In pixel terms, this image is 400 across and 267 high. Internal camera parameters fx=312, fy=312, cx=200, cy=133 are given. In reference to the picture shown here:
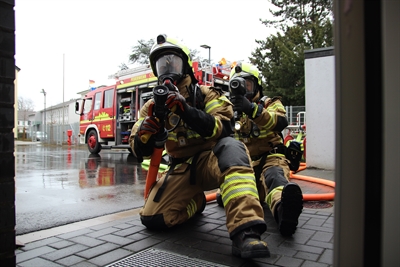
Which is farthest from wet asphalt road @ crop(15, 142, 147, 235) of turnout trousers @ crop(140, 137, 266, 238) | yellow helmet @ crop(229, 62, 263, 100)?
yellow helmet @ crop(229, 62, 263, 100)

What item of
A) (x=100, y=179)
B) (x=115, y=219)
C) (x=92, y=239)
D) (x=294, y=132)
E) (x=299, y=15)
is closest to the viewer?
(x=92, y=239)

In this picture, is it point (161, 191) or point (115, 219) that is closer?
point (161, 191)

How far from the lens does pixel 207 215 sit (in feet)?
10.4

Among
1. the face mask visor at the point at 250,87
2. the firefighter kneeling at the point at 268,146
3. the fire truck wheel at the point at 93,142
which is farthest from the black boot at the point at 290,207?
the fire truck wheel at the point at 93,142

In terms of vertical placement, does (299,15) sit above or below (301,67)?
above

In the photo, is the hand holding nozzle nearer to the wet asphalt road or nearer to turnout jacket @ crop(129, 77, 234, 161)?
turnout jacket @ crop(129, 77, 234, 161)

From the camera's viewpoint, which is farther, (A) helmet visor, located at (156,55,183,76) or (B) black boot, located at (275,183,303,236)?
(A) helmet visor, located at (156,55,183,76)

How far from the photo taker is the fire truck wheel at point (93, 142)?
12502 mm

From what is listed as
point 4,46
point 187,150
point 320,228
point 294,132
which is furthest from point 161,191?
point 294,132

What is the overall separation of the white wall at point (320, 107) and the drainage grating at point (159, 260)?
199 inches

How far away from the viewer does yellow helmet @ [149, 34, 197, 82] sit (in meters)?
2.81

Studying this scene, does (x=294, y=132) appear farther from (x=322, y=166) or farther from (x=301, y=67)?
(x=301, y=67)

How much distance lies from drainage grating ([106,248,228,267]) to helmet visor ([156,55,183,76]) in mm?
1538

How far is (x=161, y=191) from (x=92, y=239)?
2.22 ft
